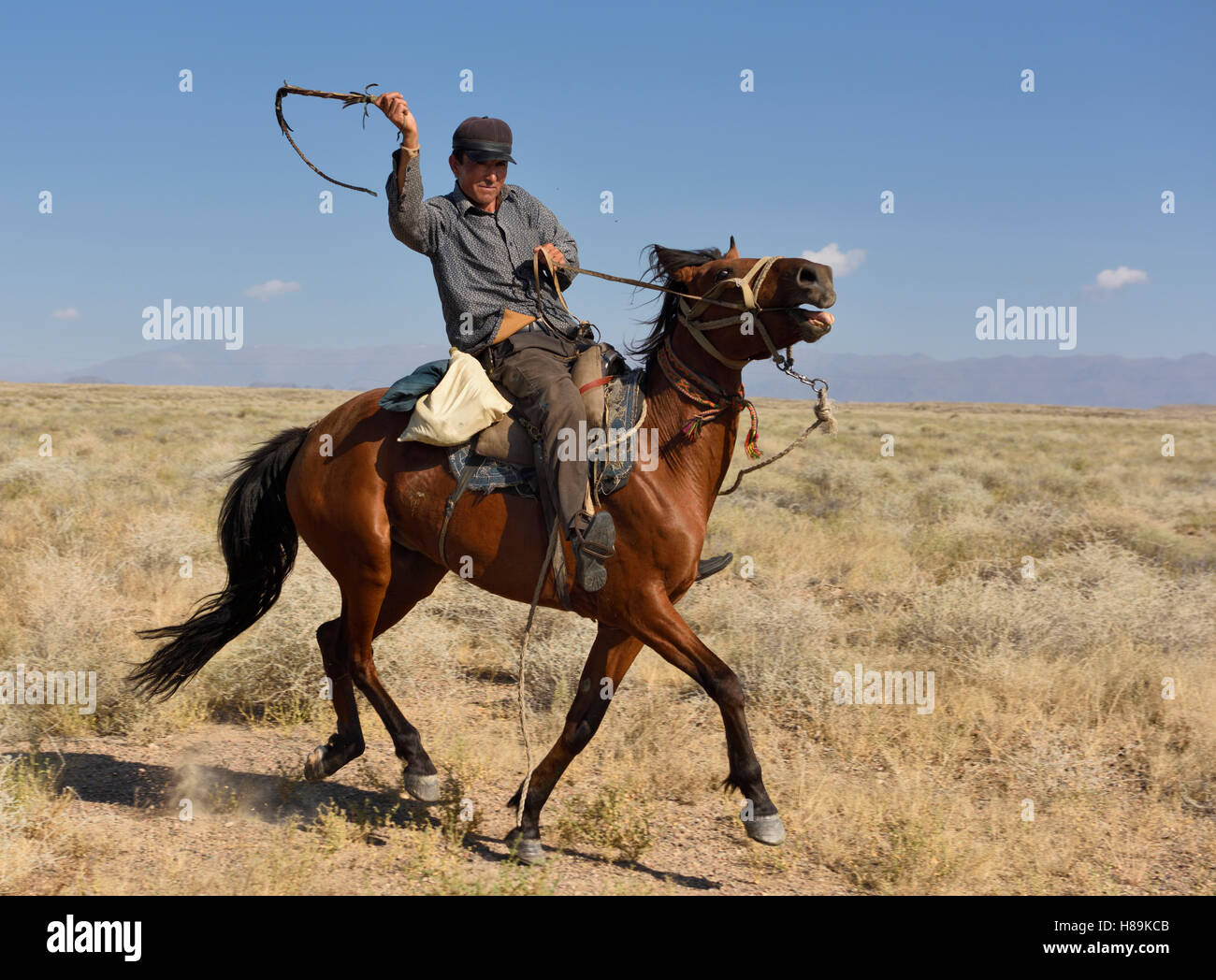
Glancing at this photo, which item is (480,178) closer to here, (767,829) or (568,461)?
(568,461)

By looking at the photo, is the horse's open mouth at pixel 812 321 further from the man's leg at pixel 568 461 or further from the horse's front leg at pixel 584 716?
the horse's front leg at pixel 584 716

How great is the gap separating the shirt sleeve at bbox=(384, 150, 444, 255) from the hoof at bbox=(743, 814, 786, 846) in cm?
334

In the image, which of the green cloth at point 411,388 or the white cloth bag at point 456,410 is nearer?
the white cloth bag at point 456,410

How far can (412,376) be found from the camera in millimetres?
4984

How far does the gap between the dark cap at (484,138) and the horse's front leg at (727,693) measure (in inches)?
96.4

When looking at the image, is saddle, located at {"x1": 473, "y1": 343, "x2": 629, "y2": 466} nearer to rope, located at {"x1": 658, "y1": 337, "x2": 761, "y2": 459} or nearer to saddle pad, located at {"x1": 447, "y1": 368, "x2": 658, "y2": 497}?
saddle pad, located at {"x1": 447, "y1": 368, "x2": 658, "y2": 497}

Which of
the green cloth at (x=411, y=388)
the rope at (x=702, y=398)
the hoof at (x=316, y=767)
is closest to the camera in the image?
the rope at (x=702, y=398)

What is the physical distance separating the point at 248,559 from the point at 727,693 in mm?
3244

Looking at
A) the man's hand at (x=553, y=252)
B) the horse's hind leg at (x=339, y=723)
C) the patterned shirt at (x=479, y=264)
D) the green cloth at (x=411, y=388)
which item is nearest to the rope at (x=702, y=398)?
the patterned shirt at (x=479, y=264)

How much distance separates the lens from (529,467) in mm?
4598

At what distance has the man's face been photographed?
189 inches

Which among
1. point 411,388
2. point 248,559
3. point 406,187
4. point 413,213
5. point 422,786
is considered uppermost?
point 406,187

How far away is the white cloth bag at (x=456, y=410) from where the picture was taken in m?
→ 4.56

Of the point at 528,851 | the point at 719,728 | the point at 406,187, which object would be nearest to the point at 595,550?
the point at 528,851
